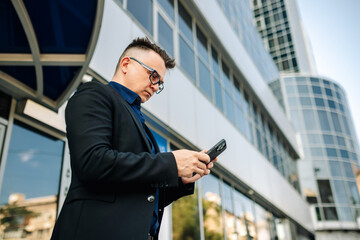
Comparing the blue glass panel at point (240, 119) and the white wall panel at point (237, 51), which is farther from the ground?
the white wall panel at point (237, 51)

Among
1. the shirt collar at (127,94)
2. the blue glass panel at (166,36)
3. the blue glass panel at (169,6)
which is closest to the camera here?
the shirt collar at (127,94)

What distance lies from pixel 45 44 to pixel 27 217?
2.25 meters

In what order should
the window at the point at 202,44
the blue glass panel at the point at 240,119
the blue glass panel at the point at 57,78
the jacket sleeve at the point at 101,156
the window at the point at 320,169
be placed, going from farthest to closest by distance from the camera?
the window at the point at 320,169
the blue glass panel at the point at 240,119
the window at the point at 202,44
the blue glass panel at the point at 57,78
the jacket sleeve at the point at 101,156

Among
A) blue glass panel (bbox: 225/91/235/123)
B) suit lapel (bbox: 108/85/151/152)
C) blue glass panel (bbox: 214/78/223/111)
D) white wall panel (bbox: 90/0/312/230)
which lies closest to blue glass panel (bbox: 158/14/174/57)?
white wall panel (bbox: 90/0/312/230)

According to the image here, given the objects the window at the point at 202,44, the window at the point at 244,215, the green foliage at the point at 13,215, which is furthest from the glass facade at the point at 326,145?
the green foliage at the point at 13,215

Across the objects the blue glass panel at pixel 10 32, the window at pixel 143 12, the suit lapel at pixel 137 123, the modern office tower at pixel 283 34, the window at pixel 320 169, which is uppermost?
the modern office tower at pixel 283 34

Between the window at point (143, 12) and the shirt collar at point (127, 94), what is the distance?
5262 millimetres

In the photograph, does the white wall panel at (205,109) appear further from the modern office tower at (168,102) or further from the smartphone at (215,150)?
the smartphone at (215,150)

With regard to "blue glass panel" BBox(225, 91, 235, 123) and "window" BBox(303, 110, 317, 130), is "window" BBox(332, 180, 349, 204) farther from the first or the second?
"blue glass panel" BBox(225, 91, 235, 123)

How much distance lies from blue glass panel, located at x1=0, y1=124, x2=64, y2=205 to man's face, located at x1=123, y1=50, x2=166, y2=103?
3204 millimetres

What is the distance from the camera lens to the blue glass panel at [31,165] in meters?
4.19

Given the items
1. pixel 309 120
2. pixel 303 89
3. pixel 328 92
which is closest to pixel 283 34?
pixel 328 92

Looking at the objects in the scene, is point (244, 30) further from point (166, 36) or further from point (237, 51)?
point (166, 36)

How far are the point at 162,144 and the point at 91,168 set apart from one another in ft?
18.4
